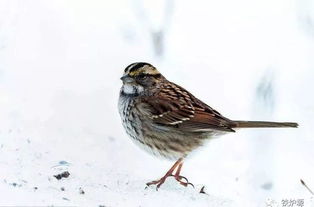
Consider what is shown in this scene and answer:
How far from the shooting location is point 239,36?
33.5 feet

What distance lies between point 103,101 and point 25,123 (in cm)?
109

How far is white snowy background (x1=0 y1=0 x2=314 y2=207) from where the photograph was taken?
21.5 ft

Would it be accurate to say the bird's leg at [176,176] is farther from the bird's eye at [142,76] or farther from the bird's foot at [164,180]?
the bird's eye at [142,76]

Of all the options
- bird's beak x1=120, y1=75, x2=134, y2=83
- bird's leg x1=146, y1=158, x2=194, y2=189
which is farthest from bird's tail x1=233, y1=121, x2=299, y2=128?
bird's beak x1=120, y1=75, x2=134, y2=83

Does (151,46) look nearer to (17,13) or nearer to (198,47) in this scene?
(198,47)

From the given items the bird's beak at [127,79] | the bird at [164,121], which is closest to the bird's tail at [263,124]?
the bird at [164,121]

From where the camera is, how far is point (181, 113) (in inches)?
283

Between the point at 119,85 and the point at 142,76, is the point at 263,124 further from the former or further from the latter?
the point at 119,85

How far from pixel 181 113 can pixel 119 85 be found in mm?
1792

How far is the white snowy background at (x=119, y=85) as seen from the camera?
655cm

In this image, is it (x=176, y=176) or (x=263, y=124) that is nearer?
(x=176, y=176)

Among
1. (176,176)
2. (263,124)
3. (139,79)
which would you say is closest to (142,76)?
(139,79)

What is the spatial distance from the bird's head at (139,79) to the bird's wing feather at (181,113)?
0.28 feet

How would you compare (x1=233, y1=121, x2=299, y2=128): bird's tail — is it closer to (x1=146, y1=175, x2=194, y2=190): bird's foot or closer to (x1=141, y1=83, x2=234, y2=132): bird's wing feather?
(x1=141, y1=83, x2=234, y2=132): bird's wing feather
